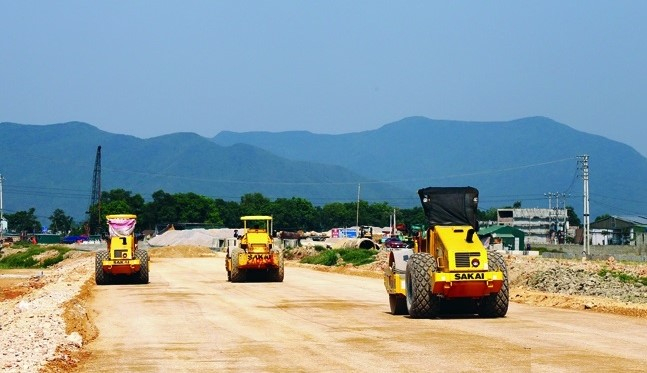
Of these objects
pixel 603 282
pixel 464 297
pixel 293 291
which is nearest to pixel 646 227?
pixel 603 282

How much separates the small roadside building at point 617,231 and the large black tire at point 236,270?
110667 mm

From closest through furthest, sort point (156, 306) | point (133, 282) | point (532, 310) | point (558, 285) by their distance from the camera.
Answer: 1. point (532, 310)
2. point (156, 306)
3. point (558, 285)
4. point (133, 282)

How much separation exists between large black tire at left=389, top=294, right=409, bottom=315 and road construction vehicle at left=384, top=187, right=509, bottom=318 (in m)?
0.23

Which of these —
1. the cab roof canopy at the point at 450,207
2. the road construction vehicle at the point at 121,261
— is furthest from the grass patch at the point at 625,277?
the cab roof canopy at the point at 450,207

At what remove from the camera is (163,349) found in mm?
20141

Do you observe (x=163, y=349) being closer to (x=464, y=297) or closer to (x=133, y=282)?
(x=464, y=297)

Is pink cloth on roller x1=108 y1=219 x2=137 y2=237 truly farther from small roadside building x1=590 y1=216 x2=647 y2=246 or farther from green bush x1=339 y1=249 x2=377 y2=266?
small roadside building x1=590 y1=216 x2=647 y2=246

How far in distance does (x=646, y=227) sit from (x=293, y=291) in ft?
443

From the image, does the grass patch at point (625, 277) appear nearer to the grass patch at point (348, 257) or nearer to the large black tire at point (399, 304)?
the grass patch at point (348, 257)

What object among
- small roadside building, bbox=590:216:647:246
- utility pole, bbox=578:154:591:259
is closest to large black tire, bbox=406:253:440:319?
utility pole, bbox=578:154:591:259

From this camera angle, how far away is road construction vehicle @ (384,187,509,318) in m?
25.1

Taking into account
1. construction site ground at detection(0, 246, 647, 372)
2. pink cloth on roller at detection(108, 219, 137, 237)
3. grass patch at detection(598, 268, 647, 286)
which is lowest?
construction site ground at detection(0, 246, 647, 372)

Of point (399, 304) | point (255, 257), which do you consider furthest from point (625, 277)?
point (399, 304)

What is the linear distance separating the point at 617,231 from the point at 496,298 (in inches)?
5838
